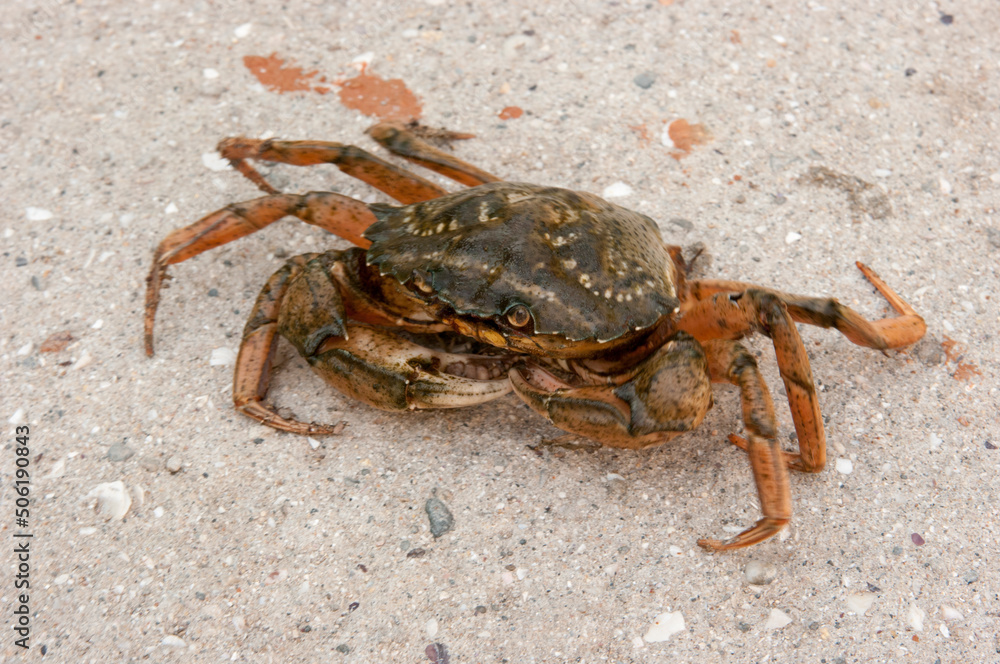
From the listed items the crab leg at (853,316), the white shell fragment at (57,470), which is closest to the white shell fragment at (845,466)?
the crab leg at (853,316)

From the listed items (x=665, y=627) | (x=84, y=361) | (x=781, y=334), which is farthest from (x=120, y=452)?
(x=781, y=334)

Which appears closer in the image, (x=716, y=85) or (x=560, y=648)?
(x=560, y=648)

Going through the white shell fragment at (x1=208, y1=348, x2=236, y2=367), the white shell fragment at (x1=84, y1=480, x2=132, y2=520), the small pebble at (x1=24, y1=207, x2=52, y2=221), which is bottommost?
the white shell fragment at (x1=84, y1=480, x2=132, y2=520)

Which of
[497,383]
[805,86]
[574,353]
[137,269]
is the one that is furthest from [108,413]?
[805,86]

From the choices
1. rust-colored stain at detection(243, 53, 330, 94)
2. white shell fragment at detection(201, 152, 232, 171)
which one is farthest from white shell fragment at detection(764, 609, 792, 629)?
rust-colored stain at detection(243, 53, 330, 94)

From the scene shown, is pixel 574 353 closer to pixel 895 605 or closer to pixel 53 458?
pixel 895 605

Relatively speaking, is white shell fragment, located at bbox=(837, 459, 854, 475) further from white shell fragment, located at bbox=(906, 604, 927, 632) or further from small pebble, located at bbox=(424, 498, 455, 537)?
small pebble, located at bbox=(424, 498, 455, 537)

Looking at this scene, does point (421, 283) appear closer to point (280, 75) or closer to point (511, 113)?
point (511, 113)
